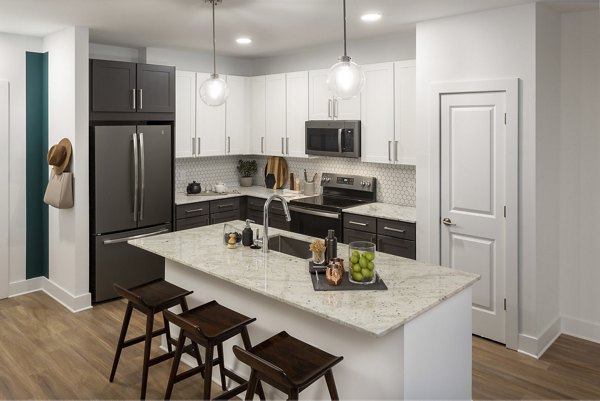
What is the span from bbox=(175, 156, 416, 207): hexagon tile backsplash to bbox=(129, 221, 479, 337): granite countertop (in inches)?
72.8

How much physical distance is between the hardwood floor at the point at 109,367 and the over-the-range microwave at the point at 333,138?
2.19 metres

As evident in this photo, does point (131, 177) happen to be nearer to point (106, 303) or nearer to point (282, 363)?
point (106, 303)

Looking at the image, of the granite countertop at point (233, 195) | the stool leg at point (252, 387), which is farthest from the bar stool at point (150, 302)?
the granite countertop at point (233, 195)

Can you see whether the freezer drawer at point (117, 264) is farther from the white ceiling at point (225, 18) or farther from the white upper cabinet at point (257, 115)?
the white ceiling at point (225, 18)

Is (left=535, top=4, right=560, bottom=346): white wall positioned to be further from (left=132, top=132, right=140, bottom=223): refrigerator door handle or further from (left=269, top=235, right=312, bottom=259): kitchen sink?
(left=132, top=132, right=140, bottom=223): refrigerator door handle

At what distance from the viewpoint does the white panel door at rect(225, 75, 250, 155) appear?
5934 mm

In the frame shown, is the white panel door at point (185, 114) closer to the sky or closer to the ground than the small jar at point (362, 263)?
closer to the sky

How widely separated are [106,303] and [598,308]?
4357mm

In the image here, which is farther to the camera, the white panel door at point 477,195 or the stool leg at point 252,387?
the white panel door at point 477,195

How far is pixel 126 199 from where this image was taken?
15.7 feet

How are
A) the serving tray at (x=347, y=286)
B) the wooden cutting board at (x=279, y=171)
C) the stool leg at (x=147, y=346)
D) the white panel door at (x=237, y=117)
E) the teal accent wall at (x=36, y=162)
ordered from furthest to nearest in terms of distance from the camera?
the wooden cutting board at (x=279, y=171), the white panel door at (x=237, y=117), the teal accent wall at (x=36, y=162), the stool leg at (x=147, y=346), the serving tray at (x=347, y=286)

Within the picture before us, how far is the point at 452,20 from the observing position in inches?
152

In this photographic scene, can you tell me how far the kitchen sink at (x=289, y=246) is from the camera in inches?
135

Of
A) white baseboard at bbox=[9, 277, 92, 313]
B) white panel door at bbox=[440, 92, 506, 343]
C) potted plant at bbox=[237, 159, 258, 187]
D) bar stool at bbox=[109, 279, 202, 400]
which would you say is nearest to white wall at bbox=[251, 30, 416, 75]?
white panel door at bbox=[440, 92, 506, 343]
